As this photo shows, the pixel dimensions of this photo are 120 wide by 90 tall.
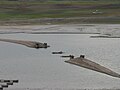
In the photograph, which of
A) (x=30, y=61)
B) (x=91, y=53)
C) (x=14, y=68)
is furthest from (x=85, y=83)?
(x=91, y=53)

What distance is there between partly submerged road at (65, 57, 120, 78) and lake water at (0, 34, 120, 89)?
28.5 inches

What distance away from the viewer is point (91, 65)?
48.1m

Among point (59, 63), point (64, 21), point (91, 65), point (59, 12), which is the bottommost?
point (64, 21)

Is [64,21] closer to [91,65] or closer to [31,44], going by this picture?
[31,44]

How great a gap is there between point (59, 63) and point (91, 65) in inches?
180

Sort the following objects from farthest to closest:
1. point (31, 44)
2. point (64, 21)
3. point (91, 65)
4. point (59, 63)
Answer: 1. point (64, 21)
2. point (31, 44)
3. point (59, 63)
4. point (91, 65)

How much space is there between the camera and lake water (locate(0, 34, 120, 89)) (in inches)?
1618

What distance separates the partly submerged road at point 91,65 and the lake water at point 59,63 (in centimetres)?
72

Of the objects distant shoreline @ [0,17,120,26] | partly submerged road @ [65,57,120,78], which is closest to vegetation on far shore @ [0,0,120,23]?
distant shoreline @ [0,17,120,26]

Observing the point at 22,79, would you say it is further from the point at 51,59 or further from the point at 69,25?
the point at 69,25

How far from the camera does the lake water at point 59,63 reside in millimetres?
41094

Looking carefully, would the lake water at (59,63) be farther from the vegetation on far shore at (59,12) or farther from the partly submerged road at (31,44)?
the vegetation on far shore at (59,12)

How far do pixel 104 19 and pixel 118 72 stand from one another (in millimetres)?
63427

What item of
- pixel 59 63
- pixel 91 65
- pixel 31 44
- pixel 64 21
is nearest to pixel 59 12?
pixel 64 21
